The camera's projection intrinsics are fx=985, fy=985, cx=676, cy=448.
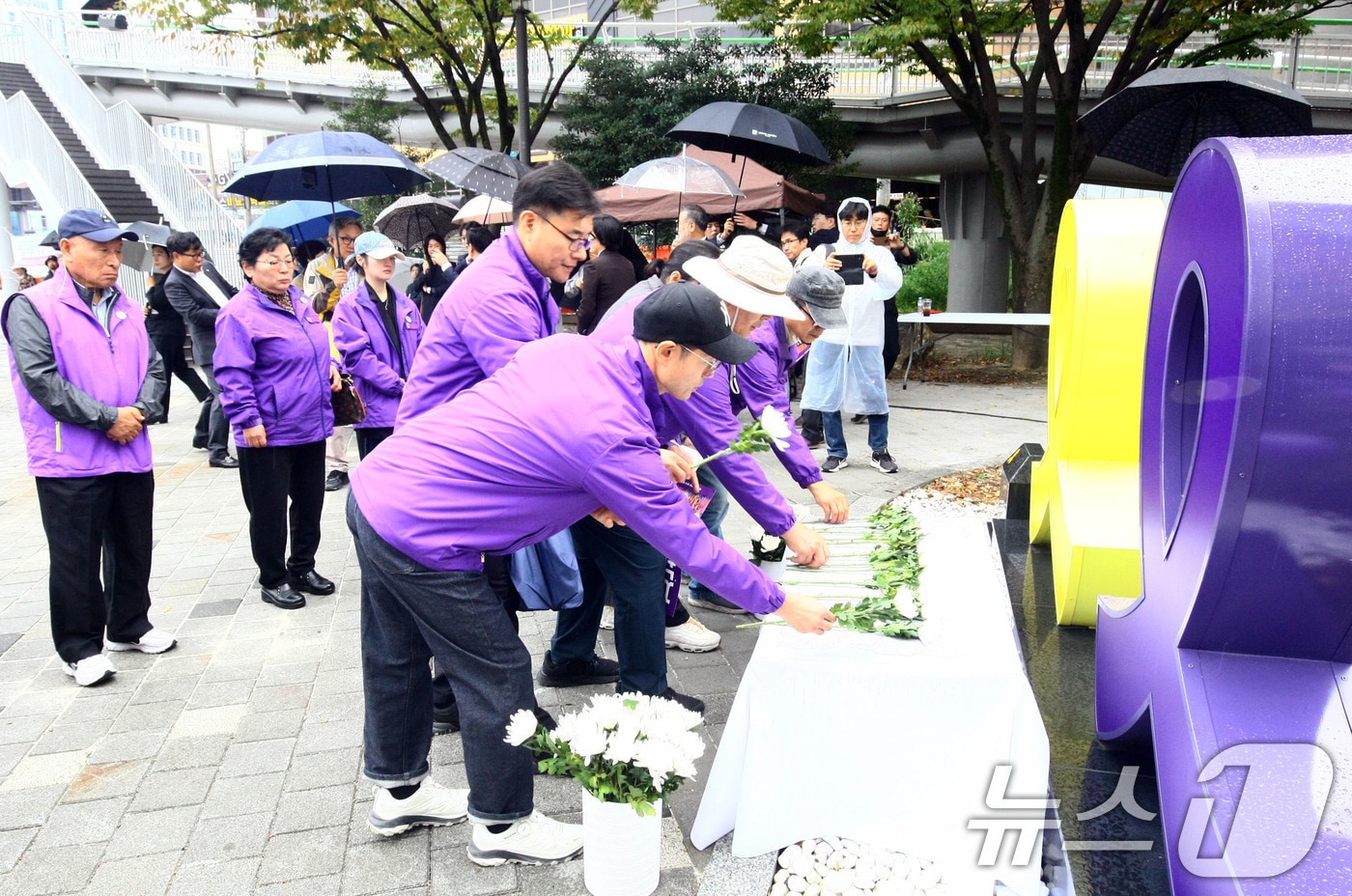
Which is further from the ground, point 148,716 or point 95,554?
point 95,554

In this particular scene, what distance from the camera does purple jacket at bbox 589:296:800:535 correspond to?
321cm

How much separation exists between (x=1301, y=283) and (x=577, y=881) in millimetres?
2411

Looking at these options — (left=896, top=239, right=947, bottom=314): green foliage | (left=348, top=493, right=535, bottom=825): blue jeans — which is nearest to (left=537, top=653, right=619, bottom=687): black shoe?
(left=348, top=493, right=535, bottom=825): blue jeans

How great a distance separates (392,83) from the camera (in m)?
23.7

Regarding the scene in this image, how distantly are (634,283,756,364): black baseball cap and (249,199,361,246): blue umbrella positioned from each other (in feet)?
29.6

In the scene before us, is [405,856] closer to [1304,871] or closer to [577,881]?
[577,881]

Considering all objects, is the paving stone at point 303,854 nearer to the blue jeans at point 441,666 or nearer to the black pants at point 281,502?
the blue jeans at point 441,666

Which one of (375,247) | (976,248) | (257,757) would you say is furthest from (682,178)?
(976,248)

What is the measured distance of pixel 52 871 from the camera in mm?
2982

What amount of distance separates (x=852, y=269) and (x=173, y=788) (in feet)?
18.4

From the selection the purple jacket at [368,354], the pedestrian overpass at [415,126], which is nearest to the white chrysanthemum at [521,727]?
the purple jacket at [368,354]

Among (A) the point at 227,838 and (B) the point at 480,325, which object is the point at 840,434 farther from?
(A) the point at 227,838

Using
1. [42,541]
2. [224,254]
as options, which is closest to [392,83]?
[224,254]

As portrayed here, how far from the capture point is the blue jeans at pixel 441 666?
2645 millimetres
